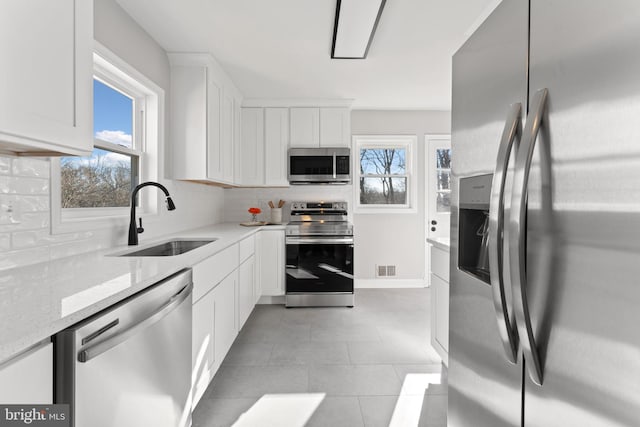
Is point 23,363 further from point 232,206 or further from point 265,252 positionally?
point 232,206

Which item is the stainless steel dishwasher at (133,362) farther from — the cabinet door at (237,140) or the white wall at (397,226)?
the white wall at (397,226)

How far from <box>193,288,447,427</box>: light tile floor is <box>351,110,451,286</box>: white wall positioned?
125 cm

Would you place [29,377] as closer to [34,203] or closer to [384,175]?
[34,203]

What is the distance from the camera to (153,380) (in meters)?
1.27

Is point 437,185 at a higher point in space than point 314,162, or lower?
lower

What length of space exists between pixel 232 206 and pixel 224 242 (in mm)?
2255

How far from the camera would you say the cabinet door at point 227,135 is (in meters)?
3.38

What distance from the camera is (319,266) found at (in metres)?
3.76

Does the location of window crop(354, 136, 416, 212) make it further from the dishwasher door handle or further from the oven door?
the dishwasher door handle

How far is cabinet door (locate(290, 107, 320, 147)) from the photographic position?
4.17 meters

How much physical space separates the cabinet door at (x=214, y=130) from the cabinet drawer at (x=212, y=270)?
867mm

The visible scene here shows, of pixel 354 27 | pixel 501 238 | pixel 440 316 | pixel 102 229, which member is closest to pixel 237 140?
pixel 354 27

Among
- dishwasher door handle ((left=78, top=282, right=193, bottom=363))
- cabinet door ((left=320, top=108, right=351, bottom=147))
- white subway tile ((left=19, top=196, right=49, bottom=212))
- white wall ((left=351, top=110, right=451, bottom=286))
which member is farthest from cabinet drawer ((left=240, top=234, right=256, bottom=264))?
white wall ((left=351, top=110, right=451, bottom=286))

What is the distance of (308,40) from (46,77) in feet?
6.32
